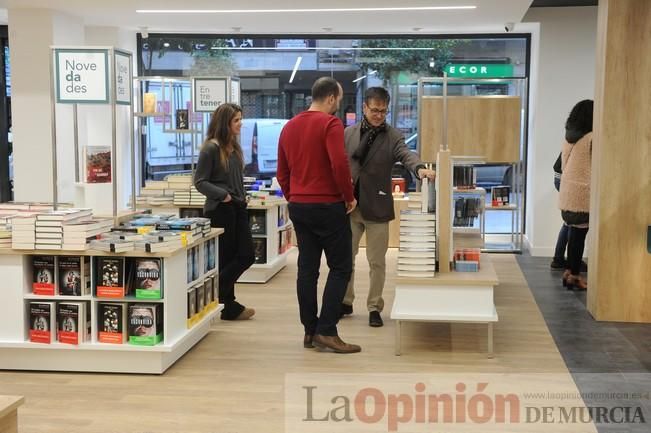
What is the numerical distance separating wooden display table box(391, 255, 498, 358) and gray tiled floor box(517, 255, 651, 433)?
62 centimetres

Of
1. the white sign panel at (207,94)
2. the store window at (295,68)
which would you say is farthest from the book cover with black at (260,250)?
the store window at (295,68)

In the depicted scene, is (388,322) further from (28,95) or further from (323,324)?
(28,95)

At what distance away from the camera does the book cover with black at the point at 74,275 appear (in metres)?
4.72

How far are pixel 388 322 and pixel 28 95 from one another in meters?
4.85

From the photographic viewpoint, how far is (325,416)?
4.11m

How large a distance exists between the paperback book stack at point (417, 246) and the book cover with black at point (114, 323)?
1691mm

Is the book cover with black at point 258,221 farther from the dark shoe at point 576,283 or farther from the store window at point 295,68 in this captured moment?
the store window at point 295,68

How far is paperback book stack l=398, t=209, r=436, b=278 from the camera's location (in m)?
5.14

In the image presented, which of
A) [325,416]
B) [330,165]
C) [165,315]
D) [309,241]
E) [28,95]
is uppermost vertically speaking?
[28,95]

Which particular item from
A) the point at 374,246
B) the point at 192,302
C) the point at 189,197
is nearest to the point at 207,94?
the point at 189,197

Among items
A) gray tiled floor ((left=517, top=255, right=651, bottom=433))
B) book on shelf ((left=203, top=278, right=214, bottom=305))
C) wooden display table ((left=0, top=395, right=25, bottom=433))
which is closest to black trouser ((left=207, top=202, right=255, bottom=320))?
book on shelf ((left=203, top=278, right=214, bottom=305))

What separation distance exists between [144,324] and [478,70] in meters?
7.27

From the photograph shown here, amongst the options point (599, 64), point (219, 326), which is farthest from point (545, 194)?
point (219, 326)

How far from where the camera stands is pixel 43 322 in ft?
15.7
